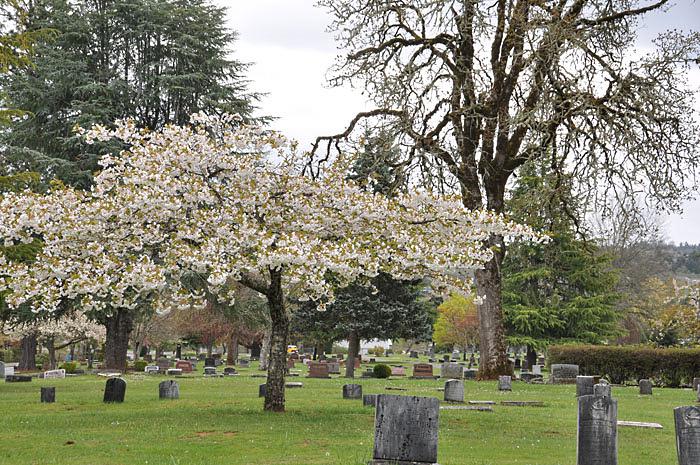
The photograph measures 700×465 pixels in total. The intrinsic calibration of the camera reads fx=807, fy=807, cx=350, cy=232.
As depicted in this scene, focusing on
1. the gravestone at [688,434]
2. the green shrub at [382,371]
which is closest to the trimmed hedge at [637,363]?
the green shrub at [382,371]

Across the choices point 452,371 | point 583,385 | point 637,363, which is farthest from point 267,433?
point 452,371

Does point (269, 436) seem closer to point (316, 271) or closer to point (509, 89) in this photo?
point (316, 271)

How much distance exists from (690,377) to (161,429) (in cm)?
2337

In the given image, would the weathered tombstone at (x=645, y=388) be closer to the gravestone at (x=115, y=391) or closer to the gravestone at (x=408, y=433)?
the gravestone at (x=115, y=391)

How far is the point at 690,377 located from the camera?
3073cm

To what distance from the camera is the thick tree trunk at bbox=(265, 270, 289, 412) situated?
1650 cm

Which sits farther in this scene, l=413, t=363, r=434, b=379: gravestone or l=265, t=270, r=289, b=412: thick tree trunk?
l=413, t=363, r=434, b=379: gravestone

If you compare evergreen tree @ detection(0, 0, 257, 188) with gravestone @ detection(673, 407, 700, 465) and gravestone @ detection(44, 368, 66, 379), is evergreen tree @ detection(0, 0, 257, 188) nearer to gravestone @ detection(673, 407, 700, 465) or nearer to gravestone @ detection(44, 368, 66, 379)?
gravestone @ detection(44, 368, 66, 379)

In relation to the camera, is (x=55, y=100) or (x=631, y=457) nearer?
(x=631, y=457)

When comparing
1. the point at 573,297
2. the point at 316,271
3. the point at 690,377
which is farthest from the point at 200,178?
the point at 573,297

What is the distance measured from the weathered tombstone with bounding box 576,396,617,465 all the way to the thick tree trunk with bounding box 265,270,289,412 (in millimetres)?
8546

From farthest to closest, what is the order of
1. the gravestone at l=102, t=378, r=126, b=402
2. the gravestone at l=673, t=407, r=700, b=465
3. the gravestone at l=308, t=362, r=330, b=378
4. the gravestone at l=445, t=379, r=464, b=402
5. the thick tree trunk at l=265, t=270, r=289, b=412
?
1. the gravestone at l=308, t=362, r=330, b=378
2. the gravestone at l=102, t=378, r=126, b=402
3. the gravestone at l=445, t=379, r=464, b=402
4. the thick tree trunk at l=265, t=270, r=289, b=412
5. the gravestone at l=673, t=407, r=700, b=465

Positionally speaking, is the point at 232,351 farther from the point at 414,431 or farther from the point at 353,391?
the point at 414,431

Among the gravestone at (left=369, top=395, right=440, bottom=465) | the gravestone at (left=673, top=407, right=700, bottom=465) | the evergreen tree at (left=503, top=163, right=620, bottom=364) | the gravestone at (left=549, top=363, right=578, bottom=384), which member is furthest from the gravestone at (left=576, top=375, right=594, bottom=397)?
the evergreen tree at (left=503, top=163, right=620, bottom=364)
